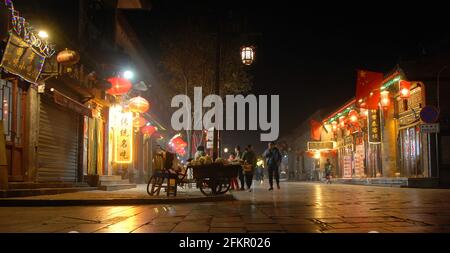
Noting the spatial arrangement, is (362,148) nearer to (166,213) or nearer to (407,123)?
(407,123)

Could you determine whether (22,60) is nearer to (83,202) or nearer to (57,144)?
(83,202)

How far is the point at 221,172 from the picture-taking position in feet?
47.5

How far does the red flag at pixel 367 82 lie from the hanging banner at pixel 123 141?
41.2 ft

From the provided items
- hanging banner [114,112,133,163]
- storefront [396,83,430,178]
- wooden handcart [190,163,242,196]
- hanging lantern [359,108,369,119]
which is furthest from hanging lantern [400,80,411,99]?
hanging banner [114,112,133,163]

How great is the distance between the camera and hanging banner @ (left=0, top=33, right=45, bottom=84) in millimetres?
12688

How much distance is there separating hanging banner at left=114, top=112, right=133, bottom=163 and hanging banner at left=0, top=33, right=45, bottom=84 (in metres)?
8.19

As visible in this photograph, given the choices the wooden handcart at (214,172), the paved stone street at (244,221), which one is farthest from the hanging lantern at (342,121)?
the paved stone street at (244,221)

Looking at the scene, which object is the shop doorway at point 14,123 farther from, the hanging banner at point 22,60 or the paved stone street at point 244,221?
the paved stone street at point 244,221

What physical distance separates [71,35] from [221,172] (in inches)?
308

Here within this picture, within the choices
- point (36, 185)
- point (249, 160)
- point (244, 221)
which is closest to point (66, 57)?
point (36, 185)

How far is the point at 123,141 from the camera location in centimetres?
2270

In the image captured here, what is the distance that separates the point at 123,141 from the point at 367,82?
13.2 meters

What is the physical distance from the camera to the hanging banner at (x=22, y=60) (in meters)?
12.7
